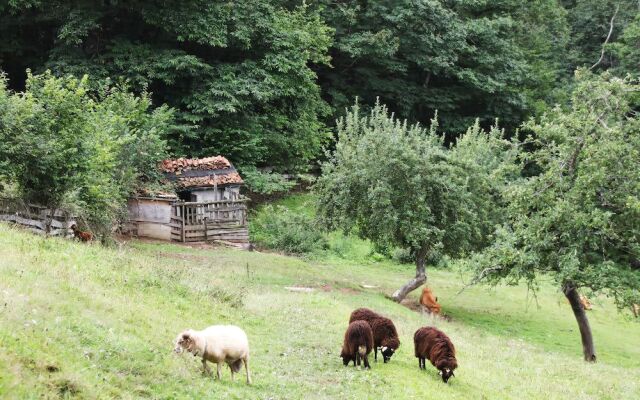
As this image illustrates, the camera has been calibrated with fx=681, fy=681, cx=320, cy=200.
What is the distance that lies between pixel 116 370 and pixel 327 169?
21.4 m

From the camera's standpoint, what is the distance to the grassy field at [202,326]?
9.45m

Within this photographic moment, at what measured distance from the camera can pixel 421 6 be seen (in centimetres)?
5447

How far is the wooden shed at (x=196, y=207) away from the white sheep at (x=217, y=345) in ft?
83.3

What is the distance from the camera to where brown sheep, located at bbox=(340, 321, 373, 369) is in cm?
1338

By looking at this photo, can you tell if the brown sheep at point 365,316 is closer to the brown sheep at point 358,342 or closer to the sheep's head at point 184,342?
the brown sheep at point 358,342

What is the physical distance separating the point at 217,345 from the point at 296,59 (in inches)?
1456

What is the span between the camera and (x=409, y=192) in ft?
93.0

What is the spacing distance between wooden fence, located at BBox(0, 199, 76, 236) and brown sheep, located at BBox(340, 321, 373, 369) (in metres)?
12.8

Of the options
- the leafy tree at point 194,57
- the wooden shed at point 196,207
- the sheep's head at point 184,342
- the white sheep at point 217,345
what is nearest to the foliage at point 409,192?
the wooden shed at point 196,207

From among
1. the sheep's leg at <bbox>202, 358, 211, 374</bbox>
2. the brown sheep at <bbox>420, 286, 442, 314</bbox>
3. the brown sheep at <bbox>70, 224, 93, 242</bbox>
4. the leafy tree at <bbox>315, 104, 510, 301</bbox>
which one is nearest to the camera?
the sheep's leg at <bbox>202, 358, 211, 374</bbox>

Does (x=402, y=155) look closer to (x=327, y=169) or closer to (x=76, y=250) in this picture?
(x=327, y=169)

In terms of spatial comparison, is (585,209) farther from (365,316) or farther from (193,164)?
(193,164)

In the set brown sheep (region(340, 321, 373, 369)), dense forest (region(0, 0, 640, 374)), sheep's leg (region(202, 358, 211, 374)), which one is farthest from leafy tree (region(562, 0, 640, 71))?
sheep's leg (region(202, 358, 211, 374))

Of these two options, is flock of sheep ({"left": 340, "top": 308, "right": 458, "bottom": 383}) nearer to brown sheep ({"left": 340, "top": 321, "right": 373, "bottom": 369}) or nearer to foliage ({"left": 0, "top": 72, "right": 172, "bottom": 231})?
brown sheep ({"left": 340, "top": 321, "right": 373, "bottom": 369})
